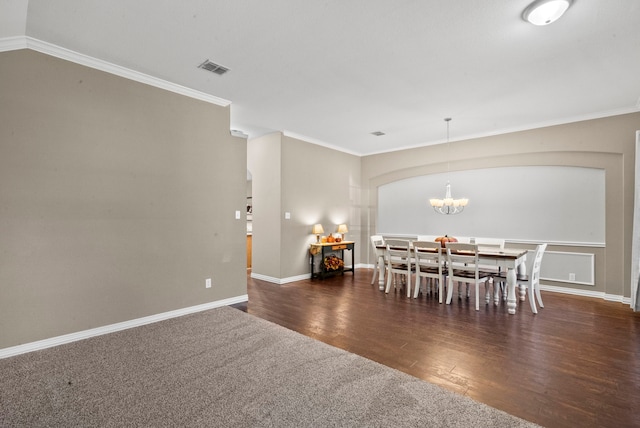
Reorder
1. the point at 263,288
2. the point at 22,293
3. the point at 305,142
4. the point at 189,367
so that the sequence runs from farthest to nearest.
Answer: the point at 305,142 → the point at 263,288 → the point at 22,293 → the point at 189,367

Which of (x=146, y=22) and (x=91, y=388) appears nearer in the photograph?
(x=91, y=388)

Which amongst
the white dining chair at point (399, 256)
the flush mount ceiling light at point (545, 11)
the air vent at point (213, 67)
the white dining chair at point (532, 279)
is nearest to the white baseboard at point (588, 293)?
the white dining chair at point (532, 279)

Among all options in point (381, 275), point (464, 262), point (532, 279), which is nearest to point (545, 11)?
point (464, 262)

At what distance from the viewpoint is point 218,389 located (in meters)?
2.15

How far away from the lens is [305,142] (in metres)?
6.09

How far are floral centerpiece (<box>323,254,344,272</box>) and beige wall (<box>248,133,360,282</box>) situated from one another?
1.25ft

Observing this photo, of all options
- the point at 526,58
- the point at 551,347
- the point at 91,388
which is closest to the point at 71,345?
the point at 91,388

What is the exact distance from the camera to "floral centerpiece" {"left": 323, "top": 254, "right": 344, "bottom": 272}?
6.12 m

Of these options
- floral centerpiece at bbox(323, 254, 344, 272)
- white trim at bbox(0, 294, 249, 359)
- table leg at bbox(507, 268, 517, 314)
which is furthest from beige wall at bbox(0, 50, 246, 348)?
table leg at bbox(507, 268, 517, 314)

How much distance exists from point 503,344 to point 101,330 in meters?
3.98

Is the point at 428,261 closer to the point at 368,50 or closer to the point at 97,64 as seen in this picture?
the point at 368,50

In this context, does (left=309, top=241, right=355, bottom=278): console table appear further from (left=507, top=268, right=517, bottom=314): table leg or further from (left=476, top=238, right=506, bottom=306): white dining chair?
(left=507, top=268, right=517, bottom=314): table leg

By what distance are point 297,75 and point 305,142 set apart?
2658 mm

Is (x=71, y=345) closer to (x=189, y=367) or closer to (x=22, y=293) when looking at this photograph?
(x=22, y=293)
